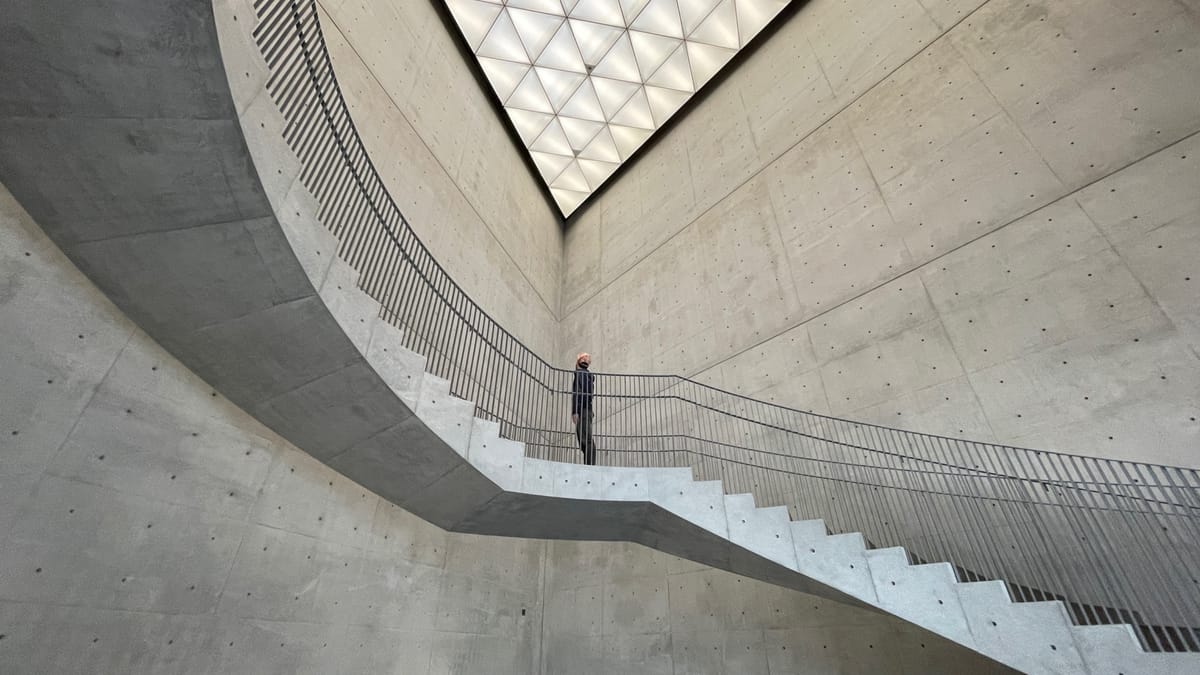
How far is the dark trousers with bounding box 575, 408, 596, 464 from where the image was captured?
9320 millimetres

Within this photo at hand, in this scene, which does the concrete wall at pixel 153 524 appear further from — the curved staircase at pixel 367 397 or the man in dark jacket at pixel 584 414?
the man in dark jacket at pixel 584 414

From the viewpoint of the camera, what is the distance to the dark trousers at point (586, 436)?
932 cm

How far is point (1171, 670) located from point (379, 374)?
9067mm

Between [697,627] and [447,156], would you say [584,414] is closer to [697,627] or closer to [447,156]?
[697,627]

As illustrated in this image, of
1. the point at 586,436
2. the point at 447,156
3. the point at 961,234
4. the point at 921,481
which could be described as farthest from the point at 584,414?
the point at 447,156

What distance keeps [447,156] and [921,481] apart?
1476 cm

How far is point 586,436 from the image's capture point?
9375 millimetres

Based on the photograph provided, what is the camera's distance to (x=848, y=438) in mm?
10227

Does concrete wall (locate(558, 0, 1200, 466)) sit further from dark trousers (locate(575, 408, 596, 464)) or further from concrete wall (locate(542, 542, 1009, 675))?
dark trousers (locate(575, 408, 596, 464))

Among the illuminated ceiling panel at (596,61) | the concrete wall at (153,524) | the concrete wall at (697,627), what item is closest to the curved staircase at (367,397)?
the concrete wall at (153,524)

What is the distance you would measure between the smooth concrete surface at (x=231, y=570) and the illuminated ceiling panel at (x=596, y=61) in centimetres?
1682

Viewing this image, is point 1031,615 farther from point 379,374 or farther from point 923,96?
point 923,96

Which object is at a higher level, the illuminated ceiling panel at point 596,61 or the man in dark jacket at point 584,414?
the illuminated ceiling panel at point 596,61

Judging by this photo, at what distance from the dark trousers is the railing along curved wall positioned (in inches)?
7.5
